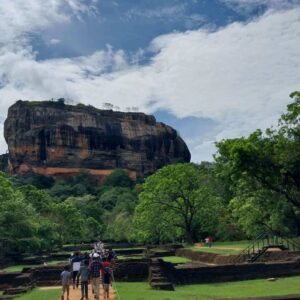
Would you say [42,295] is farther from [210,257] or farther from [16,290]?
[210,257]

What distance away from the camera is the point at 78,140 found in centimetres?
11981

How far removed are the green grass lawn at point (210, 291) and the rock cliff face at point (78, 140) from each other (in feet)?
332

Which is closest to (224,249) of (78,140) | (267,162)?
(267,162)

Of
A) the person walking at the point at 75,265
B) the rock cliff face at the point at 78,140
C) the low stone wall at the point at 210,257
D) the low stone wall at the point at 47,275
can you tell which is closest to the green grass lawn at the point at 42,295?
the person walking at the point at 75,265

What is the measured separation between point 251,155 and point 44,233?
25.5 metres

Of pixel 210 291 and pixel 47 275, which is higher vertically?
pixel 47 275

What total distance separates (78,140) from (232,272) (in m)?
→ 101

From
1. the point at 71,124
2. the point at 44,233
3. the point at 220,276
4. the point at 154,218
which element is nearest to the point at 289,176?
the point at 220,276

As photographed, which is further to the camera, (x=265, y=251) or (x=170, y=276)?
(x=265, y=251)

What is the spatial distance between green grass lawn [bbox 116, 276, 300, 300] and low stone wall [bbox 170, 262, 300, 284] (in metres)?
0.73

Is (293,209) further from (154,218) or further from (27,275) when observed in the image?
(27,275)

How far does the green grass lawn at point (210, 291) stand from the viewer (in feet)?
48.5

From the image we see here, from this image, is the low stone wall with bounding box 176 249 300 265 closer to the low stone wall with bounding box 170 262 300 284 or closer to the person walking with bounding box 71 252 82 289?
the low stone wall with bounding box 170 262 300 284

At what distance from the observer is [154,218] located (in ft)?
146
